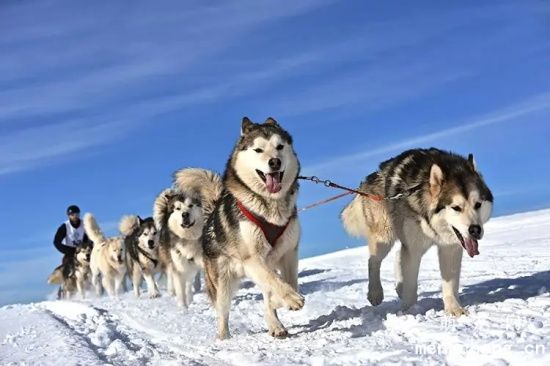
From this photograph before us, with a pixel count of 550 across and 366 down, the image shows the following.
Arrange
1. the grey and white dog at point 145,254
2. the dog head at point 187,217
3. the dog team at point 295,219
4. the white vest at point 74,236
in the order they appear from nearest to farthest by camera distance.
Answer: the dog team at point 295,219 < the dog head at point 187,217 < the grey and white dog at point 145,254 < the white vest at point 74,236

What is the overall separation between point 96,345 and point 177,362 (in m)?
1.80

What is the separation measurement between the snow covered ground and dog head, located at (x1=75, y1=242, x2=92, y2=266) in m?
4.35

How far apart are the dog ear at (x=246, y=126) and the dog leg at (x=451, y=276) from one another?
73.7 inches

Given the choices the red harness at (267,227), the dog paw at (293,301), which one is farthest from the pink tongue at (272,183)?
the dog paw at (293,301)

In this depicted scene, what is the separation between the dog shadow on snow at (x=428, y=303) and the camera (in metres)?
5.28

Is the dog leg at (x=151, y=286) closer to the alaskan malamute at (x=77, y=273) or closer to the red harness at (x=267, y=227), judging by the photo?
the alaskan malamute at (x=77, y=273)

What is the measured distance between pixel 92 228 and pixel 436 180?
11176 mm

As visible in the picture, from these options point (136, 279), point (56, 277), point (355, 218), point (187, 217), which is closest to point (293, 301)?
point (355, 218)

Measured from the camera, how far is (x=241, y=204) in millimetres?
5410

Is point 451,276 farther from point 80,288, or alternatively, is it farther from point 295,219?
point 80,288

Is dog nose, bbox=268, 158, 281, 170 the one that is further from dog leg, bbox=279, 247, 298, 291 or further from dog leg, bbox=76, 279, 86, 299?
dog leg, bbox=76, 279, 86, 299

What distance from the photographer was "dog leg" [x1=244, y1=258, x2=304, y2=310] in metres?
4.80

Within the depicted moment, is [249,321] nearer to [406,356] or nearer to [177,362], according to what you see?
[177,362]

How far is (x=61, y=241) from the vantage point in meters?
15.2
